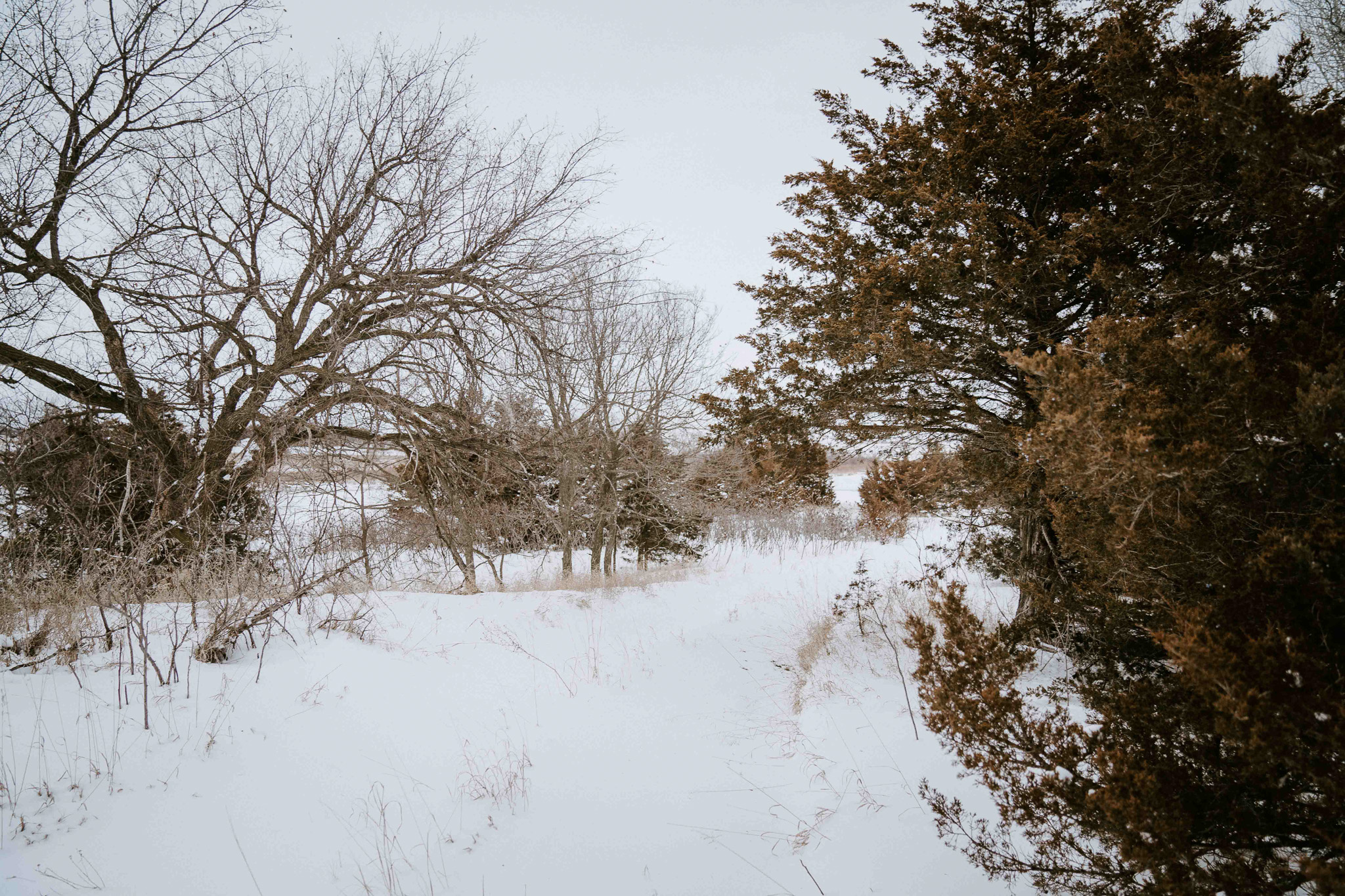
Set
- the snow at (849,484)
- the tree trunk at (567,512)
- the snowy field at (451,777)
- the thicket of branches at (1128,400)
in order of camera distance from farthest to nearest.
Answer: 1. the snow at (849,484)
2. the tree trunk at (567,512)
3. the snowy field at (451,777)
4. the thicket of branches at (1128,400)

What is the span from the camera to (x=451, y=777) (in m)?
3.68

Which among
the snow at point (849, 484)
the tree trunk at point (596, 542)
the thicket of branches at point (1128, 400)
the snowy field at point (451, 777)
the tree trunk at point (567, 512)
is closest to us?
the thicket of branches at point (1128, 400)

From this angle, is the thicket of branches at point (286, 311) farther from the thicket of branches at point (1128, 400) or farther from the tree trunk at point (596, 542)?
the tree trunk at point (596, 542)

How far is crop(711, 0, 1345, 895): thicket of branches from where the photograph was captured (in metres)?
1.79

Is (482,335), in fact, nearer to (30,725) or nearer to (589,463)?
(30,725)

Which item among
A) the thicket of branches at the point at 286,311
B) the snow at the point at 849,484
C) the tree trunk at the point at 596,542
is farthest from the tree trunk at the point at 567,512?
the snow at the point at 849,484

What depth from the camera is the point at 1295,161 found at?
2.22 m

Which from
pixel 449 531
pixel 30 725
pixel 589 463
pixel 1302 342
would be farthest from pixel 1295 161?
pixel 589 463

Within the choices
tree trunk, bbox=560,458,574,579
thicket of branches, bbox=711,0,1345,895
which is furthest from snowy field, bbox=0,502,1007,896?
tree trunk, bbox=560,458,574,579

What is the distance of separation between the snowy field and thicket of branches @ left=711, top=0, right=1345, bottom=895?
888mm

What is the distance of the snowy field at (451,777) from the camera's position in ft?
9.14

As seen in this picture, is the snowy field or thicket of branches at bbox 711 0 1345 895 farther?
the snowy field

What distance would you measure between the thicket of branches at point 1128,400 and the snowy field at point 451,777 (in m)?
0.89

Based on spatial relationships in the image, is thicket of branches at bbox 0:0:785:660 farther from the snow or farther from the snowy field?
the snow
